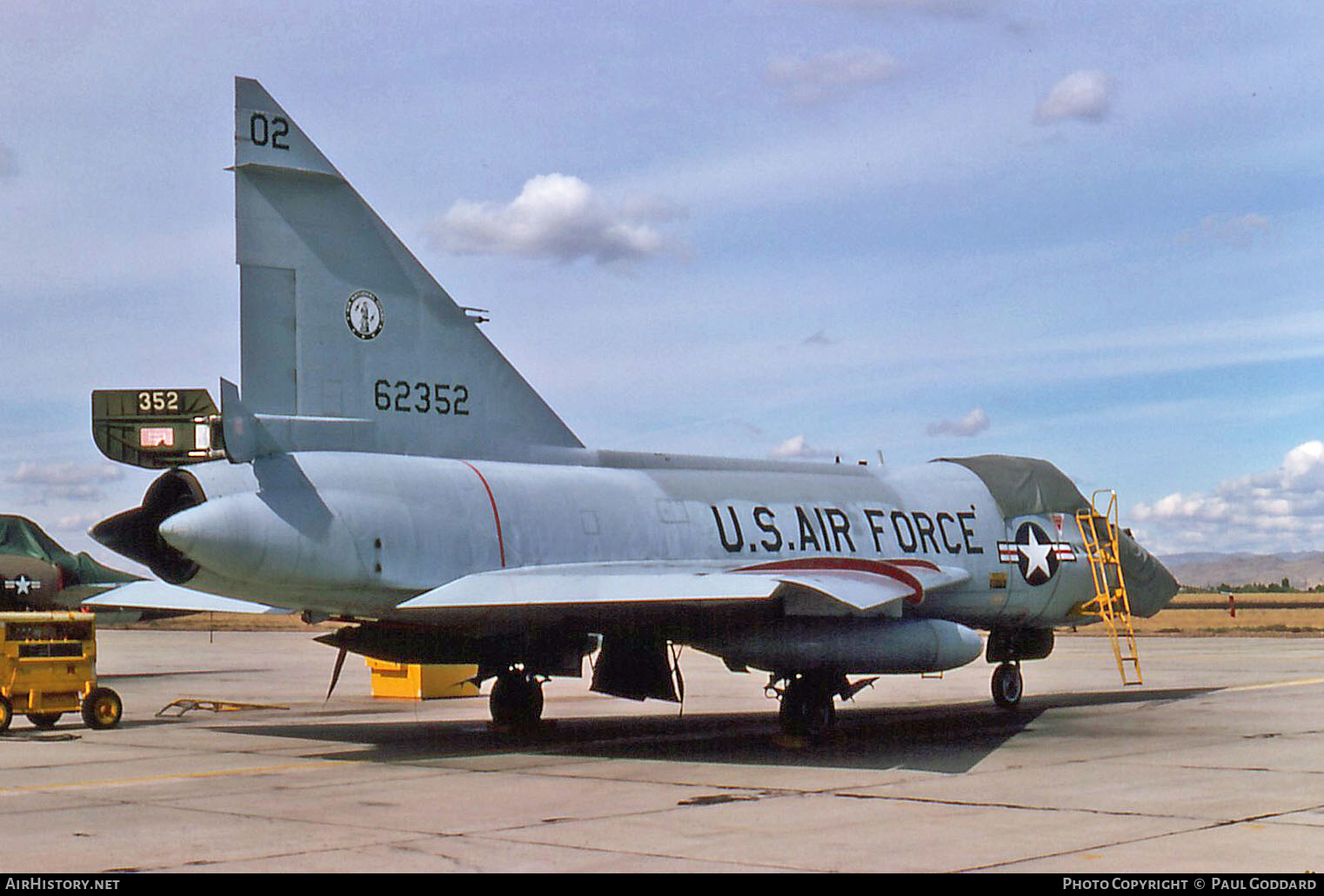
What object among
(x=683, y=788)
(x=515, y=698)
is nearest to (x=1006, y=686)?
(x=515, y=698)

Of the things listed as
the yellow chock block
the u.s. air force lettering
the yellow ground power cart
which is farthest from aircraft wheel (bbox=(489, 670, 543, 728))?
the yellow chock block

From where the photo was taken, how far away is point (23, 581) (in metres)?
24.9

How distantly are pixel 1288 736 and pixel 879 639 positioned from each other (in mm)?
4750

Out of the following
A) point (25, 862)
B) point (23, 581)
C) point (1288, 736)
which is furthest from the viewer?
point (23, 581)

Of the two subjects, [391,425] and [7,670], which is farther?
[7,670]

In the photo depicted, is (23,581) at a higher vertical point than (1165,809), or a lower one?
higher

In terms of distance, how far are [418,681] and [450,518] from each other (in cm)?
956

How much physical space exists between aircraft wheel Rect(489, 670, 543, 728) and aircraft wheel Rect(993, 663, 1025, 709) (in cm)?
624

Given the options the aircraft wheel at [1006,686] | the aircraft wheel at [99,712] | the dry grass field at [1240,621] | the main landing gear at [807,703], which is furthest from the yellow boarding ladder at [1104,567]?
the dry grass field at [1240,621]

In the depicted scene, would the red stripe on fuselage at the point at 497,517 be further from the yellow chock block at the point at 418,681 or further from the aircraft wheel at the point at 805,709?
the yellow chock block at the point at 418,681

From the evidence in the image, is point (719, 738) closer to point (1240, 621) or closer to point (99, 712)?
point (99, 712)
